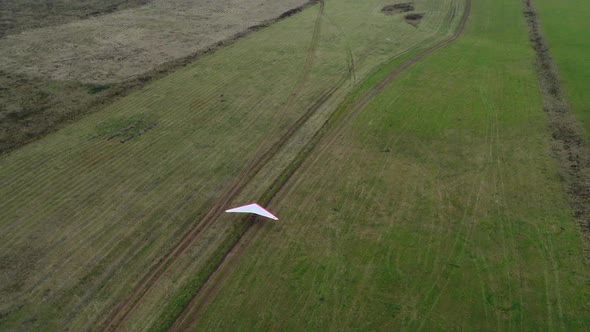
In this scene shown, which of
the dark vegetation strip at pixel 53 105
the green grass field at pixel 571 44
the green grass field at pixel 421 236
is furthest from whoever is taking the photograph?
the green grass field at pixel 571 44

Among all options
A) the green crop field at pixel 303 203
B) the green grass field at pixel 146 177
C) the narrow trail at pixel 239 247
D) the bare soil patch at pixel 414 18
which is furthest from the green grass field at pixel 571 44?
the narrow trail at pixel 239 247

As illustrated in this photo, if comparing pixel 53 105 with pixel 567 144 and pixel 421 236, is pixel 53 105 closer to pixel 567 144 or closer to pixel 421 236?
pixel 421 236

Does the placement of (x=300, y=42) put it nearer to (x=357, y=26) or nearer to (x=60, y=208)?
(x=357, y=26)

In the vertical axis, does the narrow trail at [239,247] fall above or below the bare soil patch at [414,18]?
below

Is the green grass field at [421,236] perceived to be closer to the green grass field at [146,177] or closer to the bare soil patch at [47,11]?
the green grass field at [146,177]

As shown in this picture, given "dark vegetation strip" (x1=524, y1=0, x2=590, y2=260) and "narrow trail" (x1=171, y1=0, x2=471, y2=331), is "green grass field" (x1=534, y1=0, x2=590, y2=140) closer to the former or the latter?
"dark vegetation strip" (x1=524, y1=0, x2=590, y2=260)

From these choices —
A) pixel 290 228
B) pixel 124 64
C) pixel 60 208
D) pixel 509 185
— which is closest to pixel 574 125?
pixel 509 185
